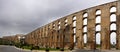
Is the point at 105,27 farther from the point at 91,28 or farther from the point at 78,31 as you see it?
the point at 78,31

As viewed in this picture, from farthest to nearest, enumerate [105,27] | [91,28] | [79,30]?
[79,30] → [91,28] → [105,27]

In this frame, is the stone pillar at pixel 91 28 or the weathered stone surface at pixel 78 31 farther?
the stone pillar at pixel 91 28

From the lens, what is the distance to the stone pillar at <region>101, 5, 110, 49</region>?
33.9 m

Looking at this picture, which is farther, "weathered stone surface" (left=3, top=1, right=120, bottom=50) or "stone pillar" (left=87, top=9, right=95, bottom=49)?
"stone pillar" (left=87, top=9, right=95, bottom=49)

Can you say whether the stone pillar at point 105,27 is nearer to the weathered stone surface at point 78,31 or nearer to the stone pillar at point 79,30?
the weathered stone surface at point 78,31

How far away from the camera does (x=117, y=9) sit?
109 ft

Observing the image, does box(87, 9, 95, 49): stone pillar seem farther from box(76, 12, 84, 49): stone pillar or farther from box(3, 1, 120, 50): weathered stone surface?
box(76, 12, 84, 49): stone pillar

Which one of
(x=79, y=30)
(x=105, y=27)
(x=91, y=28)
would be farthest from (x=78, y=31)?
(x=105, y=27)

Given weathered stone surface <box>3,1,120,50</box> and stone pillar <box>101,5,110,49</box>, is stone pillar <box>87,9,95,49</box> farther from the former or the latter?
stone pillar <box>101,5,110,49</box>

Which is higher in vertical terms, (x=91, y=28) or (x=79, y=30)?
(x=91, y=28)

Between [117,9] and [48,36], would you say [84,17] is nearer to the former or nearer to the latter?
[117,9]

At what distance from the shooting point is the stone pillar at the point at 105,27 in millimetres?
33906

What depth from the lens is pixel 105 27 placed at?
113ft

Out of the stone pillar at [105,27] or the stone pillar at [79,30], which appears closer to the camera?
the stone pillar at [105,27]
